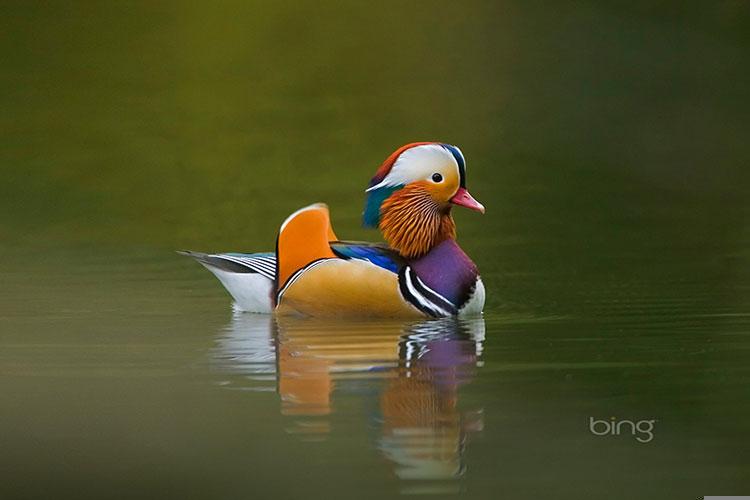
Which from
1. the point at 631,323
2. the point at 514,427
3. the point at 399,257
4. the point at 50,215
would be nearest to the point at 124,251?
the point at 50,215

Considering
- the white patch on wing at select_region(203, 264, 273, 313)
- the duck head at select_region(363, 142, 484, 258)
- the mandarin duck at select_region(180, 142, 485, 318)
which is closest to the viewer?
the mandarin duck at select_region(180, 142, 485, 318)

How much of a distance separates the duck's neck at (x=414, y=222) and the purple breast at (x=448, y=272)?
0.05m

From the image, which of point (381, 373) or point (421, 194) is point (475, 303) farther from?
point (381, 373)

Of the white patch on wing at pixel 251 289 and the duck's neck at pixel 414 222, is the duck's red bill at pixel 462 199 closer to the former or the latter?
the duck's neck at pixel 414 222

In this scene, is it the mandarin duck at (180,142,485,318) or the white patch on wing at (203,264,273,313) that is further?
the white patch on wing at (203,264,273,313)

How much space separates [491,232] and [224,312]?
2.57m

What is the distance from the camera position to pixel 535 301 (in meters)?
7.67

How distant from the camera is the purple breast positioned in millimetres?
7145

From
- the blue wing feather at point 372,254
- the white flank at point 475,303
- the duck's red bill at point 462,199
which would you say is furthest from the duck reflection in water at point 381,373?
the duck's red bill at point 462,199

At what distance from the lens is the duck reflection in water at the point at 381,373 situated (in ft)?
16.1

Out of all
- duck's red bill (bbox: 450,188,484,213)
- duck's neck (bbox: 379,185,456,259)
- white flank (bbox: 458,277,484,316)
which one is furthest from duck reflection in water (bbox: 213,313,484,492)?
duck's red bill (bbox: 450,188,484,213)

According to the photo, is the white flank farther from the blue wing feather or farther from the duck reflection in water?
the blue wing feather

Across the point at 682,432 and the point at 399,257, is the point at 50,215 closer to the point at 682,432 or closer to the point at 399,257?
the point at 399,257

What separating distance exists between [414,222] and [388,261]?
0.21 metres
